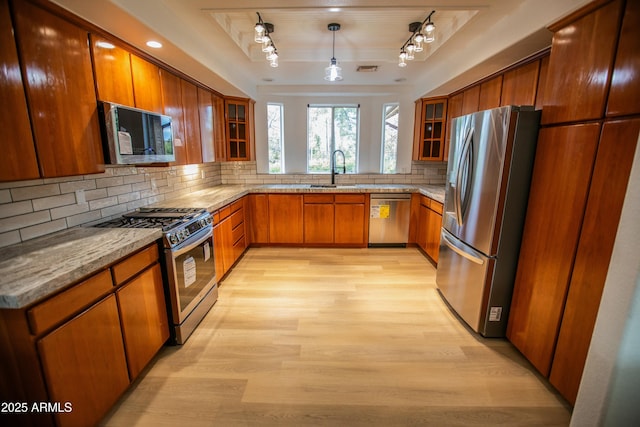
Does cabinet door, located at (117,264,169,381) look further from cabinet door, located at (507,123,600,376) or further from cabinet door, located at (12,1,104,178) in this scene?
cabinet door, located at (507,123,600,376)

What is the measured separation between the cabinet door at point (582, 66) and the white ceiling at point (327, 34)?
156 millimetres

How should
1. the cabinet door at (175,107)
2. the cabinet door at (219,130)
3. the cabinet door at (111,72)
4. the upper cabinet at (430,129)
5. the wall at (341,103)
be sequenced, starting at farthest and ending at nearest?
the wall at (341,103) < the upper cabinet at (430,129) < the cabinet door at (219,130) < the cabinet door at (175,107) < the cabinet door at (111,72)

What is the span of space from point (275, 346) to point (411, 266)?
2.14m

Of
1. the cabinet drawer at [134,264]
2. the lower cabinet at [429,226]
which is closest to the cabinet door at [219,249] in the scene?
the cabinet drawer at [134,264]

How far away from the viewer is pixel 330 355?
1.99m

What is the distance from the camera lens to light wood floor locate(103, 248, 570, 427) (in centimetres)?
153

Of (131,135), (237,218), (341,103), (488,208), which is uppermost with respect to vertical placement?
(341,103)

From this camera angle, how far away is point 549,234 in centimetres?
Result: 170

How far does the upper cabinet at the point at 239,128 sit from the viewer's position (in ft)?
13.4

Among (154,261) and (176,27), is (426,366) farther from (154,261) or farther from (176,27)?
(176,27)

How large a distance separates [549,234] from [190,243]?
8.11 ft

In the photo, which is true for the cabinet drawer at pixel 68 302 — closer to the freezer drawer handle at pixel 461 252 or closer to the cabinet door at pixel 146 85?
the cabinet door at pixel 146 85

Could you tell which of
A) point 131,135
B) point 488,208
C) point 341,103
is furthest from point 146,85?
point 341,103

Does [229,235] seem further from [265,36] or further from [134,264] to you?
[265,36]
